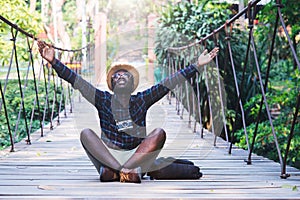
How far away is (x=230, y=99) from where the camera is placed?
688cm

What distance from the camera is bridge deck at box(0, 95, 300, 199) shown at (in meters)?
1.87

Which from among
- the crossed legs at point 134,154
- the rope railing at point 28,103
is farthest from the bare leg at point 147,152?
the rope railing at point 28,103

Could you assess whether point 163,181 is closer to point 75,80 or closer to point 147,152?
point 147,152

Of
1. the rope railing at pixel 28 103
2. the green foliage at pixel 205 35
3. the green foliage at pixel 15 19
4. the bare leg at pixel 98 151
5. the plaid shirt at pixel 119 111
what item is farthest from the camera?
the green foliage at pixel 205 35

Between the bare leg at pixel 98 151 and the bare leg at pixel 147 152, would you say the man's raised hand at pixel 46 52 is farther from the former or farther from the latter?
the bare leg at pixel 147 152

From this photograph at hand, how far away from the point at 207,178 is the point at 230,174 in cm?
16

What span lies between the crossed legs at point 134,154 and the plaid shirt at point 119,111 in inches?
4.4

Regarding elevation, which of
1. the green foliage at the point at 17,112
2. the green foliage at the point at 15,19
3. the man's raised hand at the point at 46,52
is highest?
the green foliage at the point at 15,19

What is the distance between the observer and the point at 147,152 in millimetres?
2268

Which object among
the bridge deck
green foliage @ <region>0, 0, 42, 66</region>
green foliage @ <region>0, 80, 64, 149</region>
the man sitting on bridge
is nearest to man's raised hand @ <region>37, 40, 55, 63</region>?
the man sitting on bridge

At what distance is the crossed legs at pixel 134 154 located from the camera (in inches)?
88.7

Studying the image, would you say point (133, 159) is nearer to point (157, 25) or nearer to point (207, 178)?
point (207, 178)

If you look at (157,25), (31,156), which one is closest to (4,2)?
(157,25)

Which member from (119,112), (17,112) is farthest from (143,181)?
(17,112)
